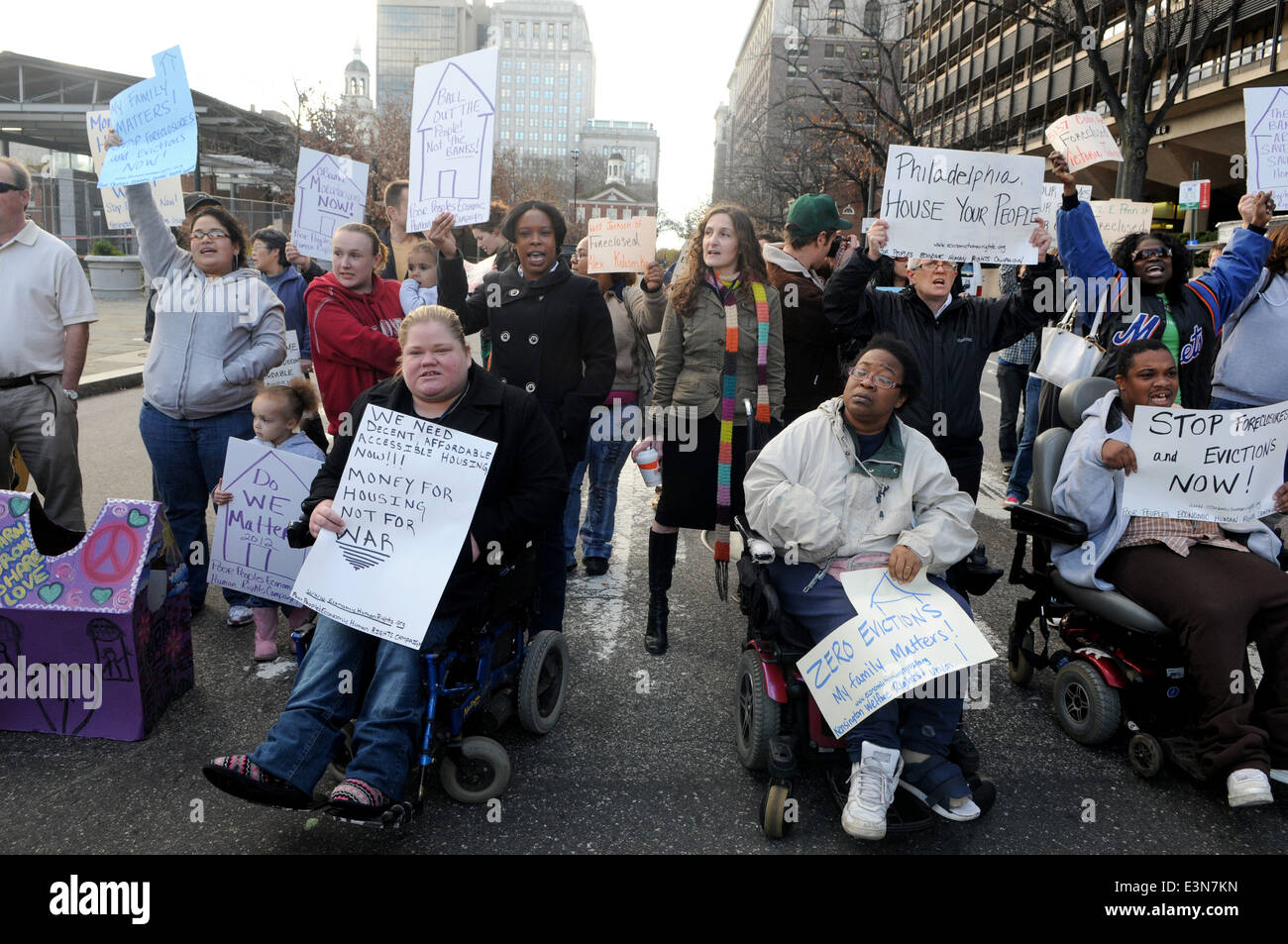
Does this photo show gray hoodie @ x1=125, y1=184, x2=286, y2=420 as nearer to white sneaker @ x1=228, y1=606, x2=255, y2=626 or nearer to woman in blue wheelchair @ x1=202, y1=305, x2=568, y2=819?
white sneaker @ x1=228, y1=606, x2=255, y2=626

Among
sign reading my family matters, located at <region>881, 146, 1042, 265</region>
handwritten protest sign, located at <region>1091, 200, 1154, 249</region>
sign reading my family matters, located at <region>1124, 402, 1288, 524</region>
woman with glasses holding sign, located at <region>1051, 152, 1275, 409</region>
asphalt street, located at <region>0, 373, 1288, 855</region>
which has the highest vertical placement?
handwritten protest sign, located at <region>1091, 200, 1154, 249</region>

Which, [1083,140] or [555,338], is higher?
[1083,140]

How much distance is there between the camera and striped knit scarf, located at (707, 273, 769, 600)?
4.43m

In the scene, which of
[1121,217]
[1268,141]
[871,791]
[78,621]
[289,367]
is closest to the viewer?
[871,791]

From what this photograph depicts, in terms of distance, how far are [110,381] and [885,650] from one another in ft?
38.2

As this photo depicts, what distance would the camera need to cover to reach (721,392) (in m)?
4.47

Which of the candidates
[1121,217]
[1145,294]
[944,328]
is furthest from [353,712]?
[1121,217]

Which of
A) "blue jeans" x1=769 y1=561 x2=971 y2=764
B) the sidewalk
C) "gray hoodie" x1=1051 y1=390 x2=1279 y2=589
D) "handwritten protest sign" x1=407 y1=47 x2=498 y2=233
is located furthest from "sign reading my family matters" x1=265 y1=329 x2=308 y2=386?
"gray hoodie" x1=1051 y1=390 x2=1279 y2=589

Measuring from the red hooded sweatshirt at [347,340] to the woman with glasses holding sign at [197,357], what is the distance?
0.75 ft

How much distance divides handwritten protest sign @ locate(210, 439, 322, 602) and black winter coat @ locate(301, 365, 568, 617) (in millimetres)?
1015

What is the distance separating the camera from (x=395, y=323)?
4992mm

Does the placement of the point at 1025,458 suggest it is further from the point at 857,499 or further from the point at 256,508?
the point at 256,508

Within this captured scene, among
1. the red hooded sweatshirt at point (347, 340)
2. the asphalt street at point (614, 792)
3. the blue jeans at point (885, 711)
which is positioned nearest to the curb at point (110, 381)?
the red hooded sweatshirt at point (347, 340)

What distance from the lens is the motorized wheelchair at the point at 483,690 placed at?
9.77 feet
